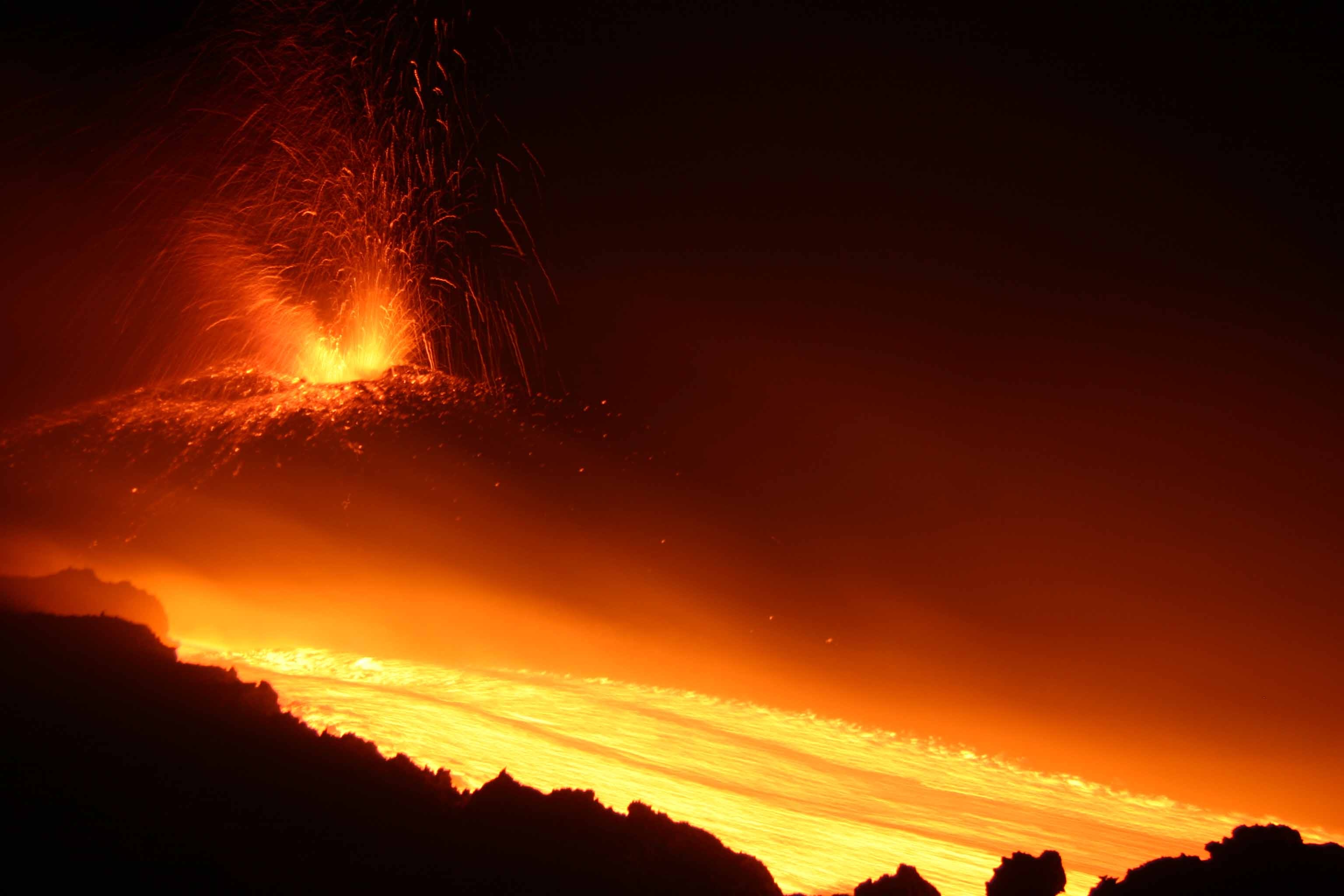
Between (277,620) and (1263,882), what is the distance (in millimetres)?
11580

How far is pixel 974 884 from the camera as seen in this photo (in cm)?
645

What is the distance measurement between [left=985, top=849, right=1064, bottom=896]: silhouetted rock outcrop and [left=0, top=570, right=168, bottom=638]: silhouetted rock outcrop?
10.7 m

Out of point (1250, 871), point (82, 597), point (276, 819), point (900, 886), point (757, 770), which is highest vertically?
point (1250, 871)

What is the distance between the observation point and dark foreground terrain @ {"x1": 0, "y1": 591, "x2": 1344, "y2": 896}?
508 cm

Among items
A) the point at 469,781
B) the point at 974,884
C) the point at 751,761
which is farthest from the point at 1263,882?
the point at 469,781

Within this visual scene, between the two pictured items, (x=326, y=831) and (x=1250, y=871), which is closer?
(x=1250, y=871)

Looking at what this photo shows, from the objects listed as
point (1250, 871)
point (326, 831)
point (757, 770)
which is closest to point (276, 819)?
point (326, 831)

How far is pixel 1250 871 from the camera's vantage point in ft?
15.9

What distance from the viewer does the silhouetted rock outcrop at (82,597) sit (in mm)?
10289

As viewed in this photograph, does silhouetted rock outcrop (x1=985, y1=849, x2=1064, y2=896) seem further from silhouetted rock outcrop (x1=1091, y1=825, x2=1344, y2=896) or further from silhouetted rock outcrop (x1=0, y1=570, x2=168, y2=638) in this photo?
silhouetted rock outcrop (x1=0, y1=570, x2=168, y2=638)

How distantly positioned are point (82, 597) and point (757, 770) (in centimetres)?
963

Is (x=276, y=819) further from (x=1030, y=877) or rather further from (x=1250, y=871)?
(x=1250, y=871)

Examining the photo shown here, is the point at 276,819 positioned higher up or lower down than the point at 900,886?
lower down

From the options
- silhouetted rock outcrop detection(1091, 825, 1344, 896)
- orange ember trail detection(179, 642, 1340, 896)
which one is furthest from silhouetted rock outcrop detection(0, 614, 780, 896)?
silhouetted rock outcrop detection(1091, 825, 1344, 896)
